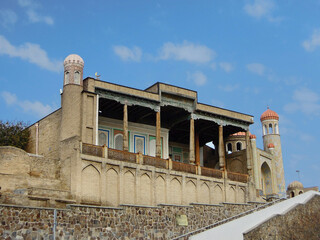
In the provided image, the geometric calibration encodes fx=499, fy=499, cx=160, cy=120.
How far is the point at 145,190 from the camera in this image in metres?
30.9

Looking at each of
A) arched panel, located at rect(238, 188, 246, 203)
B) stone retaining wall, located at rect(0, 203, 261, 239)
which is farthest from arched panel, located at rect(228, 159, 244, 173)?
stone retaining wall, located at rect(0, 203, 261, 239)

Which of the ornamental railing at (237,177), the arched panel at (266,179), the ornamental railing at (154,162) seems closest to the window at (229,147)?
the arched panel at (266,179)

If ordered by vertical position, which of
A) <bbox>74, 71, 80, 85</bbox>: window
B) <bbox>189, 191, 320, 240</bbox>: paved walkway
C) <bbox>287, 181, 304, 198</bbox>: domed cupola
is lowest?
<bbox>189, 191, 320, 240</bbox>: paved walkway

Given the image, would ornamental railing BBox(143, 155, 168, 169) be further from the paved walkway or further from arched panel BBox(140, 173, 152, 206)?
the paved walkway

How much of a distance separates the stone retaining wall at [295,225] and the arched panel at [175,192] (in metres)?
9.03

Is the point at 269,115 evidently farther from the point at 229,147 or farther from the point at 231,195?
the point at 231,195

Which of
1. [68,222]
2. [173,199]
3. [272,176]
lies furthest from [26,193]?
[272,176]

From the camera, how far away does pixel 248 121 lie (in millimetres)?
40594

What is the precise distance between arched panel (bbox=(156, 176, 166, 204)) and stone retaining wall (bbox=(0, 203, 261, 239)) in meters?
2.47

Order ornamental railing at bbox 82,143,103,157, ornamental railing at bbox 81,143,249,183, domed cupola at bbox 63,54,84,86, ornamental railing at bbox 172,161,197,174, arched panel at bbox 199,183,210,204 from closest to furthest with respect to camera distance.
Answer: ornamental railing at bbox 82,143,103,157 < ornamental railing at bbox 81,143,249,183 < domed cupola at bbox 63,54,84,86 < ornamental railing at bbox 172,161,197,174 < arched panel at bbox 199,183,210,204

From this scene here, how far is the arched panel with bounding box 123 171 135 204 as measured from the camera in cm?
2962

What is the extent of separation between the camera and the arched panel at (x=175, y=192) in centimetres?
3244

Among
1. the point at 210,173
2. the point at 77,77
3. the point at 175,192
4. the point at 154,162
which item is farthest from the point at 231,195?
the point at 77,77

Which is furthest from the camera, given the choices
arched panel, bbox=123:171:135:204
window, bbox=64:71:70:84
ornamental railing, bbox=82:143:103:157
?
window, bbox=64:71:70:84
